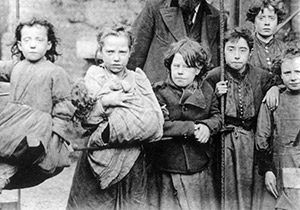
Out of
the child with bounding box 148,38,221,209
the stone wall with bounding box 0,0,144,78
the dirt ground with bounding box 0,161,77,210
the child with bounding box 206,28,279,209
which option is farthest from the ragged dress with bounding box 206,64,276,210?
the stone wall with bounding box 0,0,144,78

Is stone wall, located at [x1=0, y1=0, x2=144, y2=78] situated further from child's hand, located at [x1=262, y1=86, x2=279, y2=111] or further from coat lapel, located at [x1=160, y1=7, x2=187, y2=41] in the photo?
child's hand, located at [x1=262, y1=86, x2=279, y2=111]

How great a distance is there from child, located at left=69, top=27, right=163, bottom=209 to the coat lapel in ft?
2.01

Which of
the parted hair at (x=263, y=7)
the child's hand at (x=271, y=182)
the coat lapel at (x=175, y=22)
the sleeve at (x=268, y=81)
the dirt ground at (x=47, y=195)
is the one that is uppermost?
the parted hair at (x=263, y=7)

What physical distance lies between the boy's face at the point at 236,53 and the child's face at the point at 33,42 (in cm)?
94

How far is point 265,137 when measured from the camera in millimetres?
5492

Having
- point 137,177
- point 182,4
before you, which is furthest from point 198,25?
point 137,177

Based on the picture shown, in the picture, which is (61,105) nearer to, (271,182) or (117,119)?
(117,119)

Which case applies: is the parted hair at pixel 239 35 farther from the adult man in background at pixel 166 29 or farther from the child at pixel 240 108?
the adult man in background at pixel 166 29

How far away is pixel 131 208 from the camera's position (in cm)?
525

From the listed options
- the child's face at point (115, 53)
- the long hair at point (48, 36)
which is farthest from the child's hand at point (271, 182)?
the long hair at point (48, 36)

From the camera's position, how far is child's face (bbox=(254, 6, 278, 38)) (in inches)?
240

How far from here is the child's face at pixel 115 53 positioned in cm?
516

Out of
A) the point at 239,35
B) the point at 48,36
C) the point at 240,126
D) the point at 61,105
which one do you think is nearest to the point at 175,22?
the point at 239,35

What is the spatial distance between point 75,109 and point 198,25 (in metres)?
1.04
